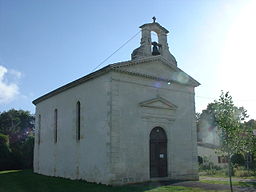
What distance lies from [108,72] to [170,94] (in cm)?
488

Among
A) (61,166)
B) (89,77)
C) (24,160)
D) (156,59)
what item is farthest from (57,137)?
(24,160)

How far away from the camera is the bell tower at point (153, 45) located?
1894cm

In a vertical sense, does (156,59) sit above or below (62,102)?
above

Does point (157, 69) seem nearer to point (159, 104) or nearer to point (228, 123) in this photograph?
point (159, 104)

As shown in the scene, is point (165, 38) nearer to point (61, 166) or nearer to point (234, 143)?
point (234, 143)

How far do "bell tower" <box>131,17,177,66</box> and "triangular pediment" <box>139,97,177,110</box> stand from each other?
111 inches

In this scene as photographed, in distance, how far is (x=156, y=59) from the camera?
18609mm

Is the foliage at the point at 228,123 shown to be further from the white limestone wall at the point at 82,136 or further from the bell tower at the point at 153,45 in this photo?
the bell tower at the point at 153,45

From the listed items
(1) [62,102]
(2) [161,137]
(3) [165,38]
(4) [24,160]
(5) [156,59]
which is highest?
(3) [165,38]

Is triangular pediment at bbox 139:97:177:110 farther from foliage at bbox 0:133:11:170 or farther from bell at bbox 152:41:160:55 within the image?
foliage at bbox 0:133:11:170

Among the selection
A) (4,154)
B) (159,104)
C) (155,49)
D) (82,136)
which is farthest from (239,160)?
(4,154)

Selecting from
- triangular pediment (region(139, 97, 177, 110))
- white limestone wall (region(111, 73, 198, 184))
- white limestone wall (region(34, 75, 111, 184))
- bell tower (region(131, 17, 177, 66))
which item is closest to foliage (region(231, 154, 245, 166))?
white limestone wall (region(111, 73, 198, 184))

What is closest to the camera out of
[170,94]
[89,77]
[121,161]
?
[121,161]

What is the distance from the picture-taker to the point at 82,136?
1827cm
